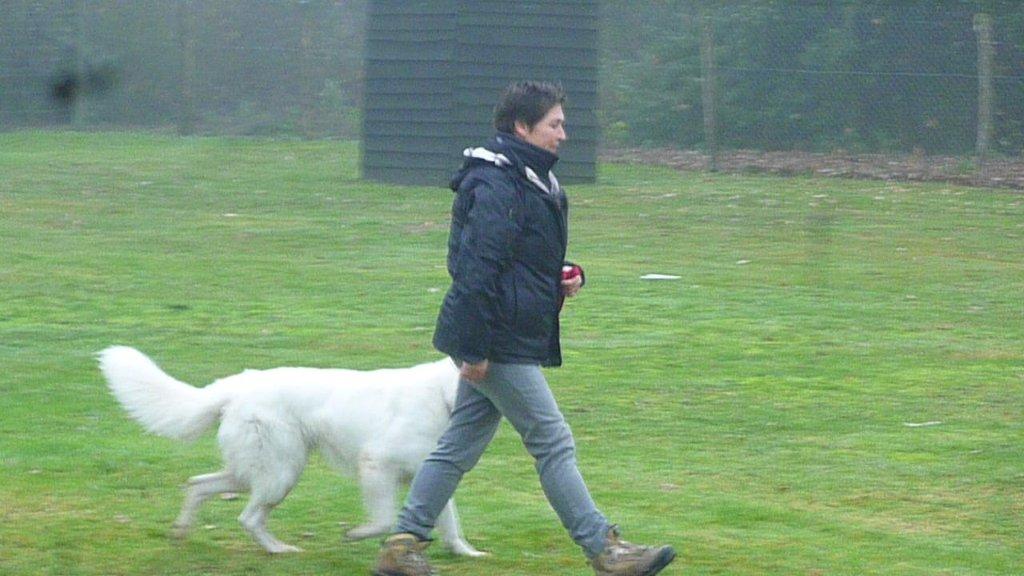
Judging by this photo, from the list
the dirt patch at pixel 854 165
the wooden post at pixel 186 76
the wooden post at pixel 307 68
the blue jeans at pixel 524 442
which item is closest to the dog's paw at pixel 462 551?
the blue jeans at pixel 524 442

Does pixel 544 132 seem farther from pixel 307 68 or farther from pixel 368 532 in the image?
pixel 307 68

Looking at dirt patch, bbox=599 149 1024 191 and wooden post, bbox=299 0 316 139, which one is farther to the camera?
wooden post, bbox=299 0 316 139

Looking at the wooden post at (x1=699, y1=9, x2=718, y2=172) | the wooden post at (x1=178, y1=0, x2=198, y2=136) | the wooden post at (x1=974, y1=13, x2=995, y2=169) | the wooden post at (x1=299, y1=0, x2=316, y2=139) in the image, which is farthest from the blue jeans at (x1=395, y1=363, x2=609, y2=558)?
the wooden post at (x1=299, y1=0, x2=316, y2=139)

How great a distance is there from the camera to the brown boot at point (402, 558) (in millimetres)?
5039

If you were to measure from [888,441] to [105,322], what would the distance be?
5.30 meters

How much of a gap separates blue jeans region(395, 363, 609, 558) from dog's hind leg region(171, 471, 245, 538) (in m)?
0.73

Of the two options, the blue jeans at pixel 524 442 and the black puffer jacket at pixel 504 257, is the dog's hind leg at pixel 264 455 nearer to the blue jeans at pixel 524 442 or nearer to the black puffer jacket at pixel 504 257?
the blue jeans at pixel 524 442

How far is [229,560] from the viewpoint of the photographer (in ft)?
17.7

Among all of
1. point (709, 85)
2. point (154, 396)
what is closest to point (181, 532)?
point (154, 396)

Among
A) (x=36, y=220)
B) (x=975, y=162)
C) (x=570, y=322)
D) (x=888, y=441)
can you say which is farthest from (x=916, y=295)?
(x=975, y=162)

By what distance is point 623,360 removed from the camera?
360 inches

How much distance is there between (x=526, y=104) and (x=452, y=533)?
5.10 feet

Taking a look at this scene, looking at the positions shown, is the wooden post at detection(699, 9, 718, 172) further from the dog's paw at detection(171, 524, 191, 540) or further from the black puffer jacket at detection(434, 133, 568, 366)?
the black puffer jacket at detection(434, 133, 568, 366)

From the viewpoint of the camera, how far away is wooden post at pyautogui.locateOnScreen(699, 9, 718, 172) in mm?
22453
